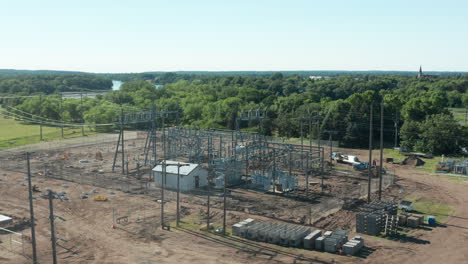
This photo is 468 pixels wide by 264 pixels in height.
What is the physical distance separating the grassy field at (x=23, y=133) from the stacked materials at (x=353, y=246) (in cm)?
5107

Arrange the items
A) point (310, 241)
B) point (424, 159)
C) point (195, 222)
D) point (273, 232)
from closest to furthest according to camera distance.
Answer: point (310, 241) < point (273, 232) < point (195, 222) < point (424, 159)

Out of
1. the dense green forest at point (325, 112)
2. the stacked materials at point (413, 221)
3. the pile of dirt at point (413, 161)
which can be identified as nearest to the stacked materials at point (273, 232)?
the stacked materials at point (413, 221)

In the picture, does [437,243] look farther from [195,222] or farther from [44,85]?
[44,85]

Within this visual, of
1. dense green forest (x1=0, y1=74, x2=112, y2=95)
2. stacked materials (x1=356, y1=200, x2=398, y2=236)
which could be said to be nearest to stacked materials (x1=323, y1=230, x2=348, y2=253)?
stacked materials (x1=356, y1=200, x2=398, y2=236)

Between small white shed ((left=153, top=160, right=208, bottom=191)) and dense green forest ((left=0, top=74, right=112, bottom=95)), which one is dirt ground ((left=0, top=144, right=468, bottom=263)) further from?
dense green forest ((left=0, top=74, right=112, bottom=95))

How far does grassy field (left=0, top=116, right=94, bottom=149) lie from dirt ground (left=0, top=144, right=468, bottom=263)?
1036 inches

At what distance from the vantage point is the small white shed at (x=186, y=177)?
3624 cm

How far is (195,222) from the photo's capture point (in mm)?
27984

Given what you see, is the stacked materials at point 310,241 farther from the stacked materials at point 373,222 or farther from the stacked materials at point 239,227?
the stacked materials at point 373,222

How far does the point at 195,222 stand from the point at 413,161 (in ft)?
96.3

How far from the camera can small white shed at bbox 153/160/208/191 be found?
3624 centimetres

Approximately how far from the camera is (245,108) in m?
76.5

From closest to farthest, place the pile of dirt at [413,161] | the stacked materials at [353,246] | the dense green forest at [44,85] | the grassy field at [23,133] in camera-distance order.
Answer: the stacked materials at [353,246] < the pile of dirt at [413,161] < the grassy field at [23,133] < the dense green forest at [44,85]

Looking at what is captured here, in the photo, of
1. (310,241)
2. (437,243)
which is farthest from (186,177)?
(437,243)
